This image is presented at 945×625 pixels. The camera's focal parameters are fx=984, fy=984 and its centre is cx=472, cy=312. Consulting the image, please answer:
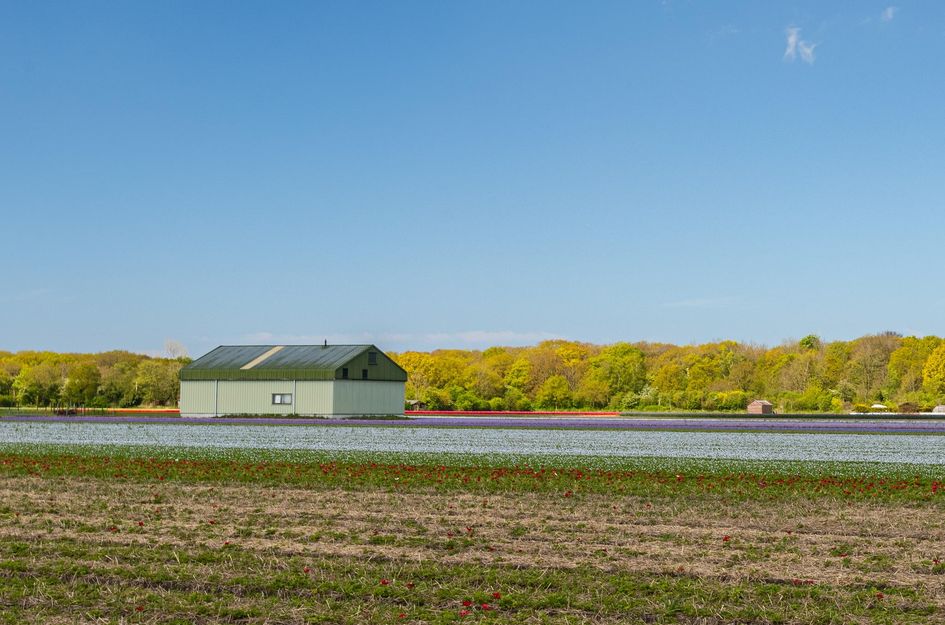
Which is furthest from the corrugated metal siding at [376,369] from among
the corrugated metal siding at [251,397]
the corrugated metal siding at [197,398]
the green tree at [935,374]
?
the green tree at [935,374]

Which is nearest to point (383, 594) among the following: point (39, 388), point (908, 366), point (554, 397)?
point (554, 397)

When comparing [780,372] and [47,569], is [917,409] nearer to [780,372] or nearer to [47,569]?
[780,372]

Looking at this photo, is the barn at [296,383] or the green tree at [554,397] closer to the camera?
the barn at [296,383]

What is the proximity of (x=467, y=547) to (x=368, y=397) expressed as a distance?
6623 centimetres

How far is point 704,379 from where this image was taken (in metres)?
125

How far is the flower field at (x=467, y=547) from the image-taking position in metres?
10.6

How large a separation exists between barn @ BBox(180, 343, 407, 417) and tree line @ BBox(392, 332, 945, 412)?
29148 millimetres

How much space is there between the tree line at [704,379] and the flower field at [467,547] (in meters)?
85.4

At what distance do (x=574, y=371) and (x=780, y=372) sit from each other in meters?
29.5

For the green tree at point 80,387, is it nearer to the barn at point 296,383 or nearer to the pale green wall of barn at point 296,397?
the barn at point 296,383

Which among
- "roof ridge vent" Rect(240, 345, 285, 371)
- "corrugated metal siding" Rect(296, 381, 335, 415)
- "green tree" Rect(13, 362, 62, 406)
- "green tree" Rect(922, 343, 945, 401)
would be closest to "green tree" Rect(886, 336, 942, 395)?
"green tree" Rect(922, 343, 945, 401)

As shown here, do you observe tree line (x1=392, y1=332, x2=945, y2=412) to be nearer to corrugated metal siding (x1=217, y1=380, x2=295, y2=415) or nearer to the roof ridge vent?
the roof ridge vent

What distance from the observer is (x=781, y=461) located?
105 feet

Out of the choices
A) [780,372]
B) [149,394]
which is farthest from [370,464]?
[780,372]
